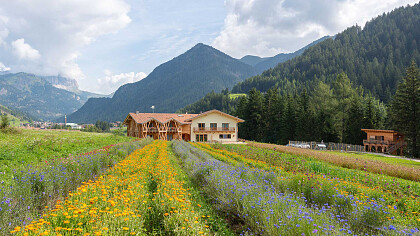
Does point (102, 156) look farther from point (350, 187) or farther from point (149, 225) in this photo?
point (350, 187)

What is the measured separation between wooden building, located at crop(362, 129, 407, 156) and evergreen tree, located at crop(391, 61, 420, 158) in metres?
1.49

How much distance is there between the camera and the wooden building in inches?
1428

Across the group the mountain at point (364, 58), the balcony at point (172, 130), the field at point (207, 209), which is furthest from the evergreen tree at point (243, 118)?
the mountain at point (364, 58)

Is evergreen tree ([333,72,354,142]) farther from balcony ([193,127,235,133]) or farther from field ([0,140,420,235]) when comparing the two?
field ([0,140,420,235])

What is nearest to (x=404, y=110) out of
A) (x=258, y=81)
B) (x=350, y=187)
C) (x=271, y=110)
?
(x=271, y=110)

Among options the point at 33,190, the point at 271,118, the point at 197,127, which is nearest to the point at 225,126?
the point at 197,127

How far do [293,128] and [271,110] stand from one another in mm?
7728

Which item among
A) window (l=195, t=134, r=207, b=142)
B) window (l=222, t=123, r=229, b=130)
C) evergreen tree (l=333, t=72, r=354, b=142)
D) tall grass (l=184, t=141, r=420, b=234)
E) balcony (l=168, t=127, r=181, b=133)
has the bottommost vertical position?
window (l=195, t=134, r=207, b=142)

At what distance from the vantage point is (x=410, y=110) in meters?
34.8

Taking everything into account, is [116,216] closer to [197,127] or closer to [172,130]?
[172,130]

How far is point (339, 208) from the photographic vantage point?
5.61 metres

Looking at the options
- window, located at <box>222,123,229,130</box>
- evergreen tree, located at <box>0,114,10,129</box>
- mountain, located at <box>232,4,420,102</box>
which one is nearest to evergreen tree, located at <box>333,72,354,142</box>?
window, located at <box>222,123,229,130</box>

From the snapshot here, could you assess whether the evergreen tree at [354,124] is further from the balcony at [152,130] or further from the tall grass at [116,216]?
the tall grass at [116,216]

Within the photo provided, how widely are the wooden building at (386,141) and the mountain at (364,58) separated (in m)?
72.3
